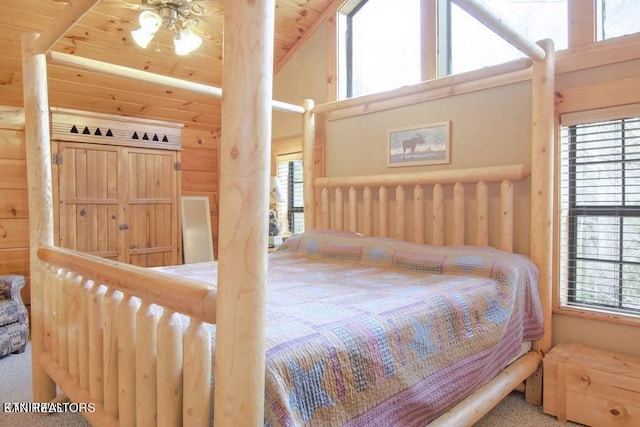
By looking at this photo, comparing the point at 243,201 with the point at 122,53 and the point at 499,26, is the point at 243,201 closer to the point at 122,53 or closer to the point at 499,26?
the point at 499,26

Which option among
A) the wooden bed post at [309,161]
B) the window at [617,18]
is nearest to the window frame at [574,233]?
the window at [617,18]

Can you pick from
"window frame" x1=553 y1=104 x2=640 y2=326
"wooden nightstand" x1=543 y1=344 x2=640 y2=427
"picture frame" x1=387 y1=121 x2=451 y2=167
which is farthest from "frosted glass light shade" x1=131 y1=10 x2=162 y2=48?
"wooden nightstand" x1=543 y1=344 x2=640 y2=427

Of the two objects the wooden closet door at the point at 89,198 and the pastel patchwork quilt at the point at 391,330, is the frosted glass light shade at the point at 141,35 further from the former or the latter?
the wooden closet door at the point at 89,198

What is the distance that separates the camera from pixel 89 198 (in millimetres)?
3551

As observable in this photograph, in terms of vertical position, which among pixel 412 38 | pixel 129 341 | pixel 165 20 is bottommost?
pixel 129 341

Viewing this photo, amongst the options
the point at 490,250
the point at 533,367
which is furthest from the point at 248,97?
the point at 533,367

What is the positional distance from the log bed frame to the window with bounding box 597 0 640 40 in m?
0.32

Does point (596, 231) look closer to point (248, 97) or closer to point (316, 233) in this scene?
point (316, 233)

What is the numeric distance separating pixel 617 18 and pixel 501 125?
0.73m

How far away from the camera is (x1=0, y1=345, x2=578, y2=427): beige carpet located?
1891 millimetres

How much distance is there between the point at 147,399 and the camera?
1114 mm

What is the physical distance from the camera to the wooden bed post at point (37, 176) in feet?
6.14

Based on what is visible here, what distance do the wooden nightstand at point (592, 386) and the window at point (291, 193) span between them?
2451 millimetres

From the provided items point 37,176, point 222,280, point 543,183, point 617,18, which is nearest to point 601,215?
point 543,183
